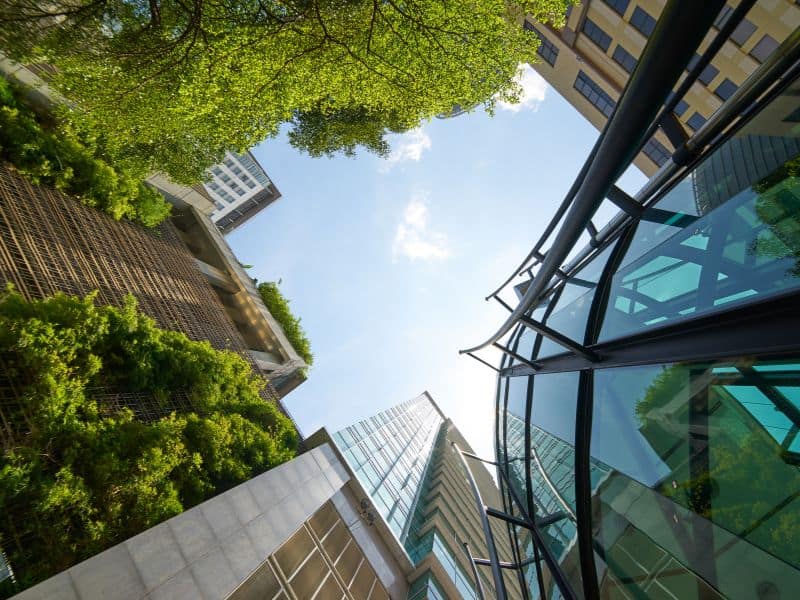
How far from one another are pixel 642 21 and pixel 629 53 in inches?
62.8

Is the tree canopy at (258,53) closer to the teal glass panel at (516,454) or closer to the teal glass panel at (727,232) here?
the teal glass panel at (727,232)

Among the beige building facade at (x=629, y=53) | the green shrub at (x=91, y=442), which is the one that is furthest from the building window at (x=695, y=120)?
the green shrub at (x=91, y=442)

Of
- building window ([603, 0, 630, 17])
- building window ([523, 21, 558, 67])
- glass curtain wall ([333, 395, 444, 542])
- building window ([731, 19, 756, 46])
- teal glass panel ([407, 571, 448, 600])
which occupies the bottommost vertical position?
teal glass panel ([407, 571, 448, 600])

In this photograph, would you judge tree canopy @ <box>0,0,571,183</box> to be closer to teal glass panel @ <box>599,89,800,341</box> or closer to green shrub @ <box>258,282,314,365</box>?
teal glass panel @ <box>599,89,800,341</box>

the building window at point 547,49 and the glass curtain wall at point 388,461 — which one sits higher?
the building window at point 547,49

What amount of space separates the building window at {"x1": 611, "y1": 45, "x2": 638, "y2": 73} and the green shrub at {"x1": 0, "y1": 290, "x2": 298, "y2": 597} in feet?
70.7

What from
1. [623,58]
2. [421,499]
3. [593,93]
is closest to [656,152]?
[593,93]

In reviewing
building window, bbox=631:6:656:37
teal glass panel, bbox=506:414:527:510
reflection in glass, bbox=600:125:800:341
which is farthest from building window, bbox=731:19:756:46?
reflection in glass, bbox=600:125:800:341

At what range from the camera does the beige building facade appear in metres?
12.5

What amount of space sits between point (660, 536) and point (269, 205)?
184ft

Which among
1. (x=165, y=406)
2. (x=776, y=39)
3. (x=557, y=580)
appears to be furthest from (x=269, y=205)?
(x=557, y=580)

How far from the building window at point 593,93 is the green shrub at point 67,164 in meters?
22.7

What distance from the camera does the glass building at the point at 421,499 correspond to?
632 inches

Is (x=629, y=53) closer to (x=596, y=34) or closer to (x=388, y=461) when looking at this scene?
(x=596, y=34)
